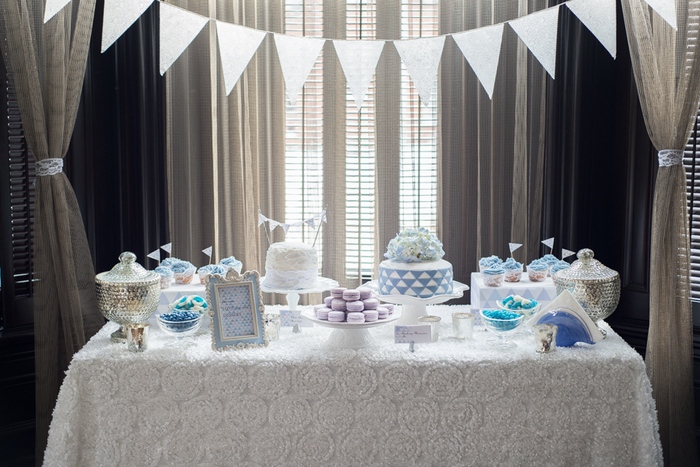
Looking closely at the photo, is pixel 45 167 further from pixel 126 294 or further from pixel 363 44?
pixel 363 44

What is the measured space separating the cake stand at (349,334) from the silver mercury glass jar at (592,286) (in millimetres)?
608

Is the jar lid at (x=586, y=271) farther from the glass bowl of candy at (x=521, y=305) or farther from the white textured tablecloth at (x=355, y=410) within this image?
the white textured tablecloth at (x=355, y=410)

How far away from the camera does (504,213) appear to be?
311 centimetres

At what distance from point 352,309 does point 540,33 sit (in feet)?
3.95

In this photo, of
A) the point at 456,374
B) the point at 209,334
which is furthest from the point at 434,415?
the point at 209,334

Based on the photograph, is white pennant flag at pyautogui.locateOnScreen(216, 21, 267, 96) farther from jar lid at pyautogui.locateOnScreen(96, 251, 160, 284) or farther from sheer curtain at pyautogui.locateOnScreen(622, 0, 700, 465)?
sheer curtain at pyautogui.locateOnScreen(622, 0, 700, 465)

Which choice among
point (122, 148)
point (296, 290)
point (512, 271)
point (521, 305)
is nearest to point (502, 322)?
point (521, 305)

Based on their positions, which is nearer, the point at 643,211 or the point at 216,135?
the point at 643,211

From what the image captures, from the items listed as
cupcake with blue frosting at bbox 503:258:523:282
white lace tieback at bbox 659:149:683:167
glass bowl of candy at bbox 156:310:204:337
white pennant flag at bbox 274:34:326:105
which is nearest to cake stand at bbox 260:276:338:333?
glass bowl of candy at bbox 156:310:204:337

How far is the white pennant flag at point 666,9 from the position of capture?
7.18ft

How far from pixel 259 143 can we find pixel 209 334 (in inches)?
42.3

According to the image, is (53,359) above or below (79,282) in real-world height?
below

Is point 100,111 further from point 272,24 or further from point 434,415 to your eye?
point 434,415

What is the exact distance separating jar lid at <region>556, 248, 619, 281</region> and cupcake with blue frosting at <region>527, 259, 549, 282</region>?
0.21m
